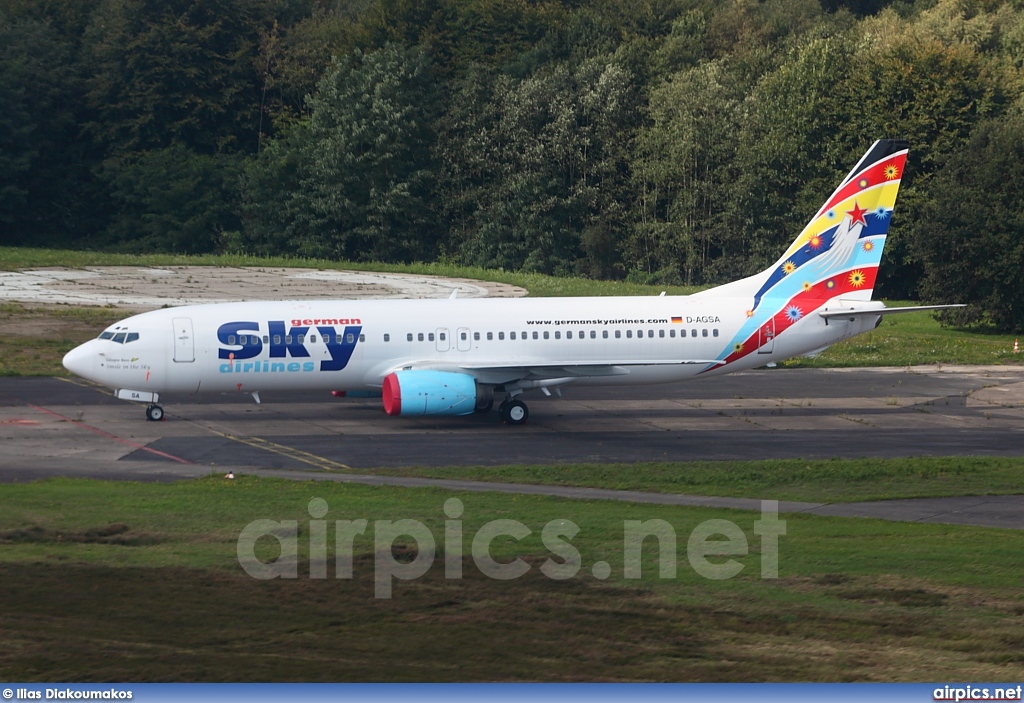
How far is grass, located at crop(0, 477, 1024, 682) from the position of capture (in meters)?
15.0

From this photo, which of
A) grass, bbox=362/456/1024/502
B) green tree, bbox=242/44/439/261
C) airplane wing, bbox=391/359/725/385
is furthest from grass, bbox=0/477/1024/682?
green tree, bbox=242/44/439/261

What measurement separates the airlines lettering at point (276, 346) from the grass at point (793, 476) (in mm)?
8315

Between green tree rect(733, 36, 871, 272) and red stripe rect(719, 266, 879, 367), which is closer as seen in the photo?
red stripe rect(719, 266, 879, 367)

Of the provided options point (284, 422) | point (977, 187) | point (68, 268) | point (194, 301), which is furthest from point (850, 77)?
point (284, 422)

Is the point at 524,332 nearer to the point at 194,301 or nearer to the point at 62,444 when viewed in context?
the point at 62,444

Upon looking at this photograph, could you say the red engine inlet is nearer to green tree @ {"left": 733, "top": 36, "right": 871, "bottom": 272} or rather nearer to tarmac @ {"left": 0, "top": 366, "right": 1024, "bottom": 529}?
tarmac @ {"left": 0, "top": 366, "right": 1024, "bottom": 529}

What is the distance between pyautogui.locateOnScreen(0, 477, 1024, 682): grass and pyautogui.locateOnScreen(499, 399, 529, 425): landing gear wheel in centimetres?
1414

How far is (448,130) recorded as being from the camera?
101 m

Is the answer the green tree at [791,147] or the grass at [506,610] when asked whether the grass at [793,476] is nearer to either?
the grass at [506,610]

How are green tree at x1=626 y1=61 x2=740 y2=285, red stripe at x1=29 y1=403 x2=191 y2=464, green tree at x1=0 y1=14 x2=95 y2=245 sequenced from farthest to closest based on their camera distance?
green tree at x1=0 y1=14 x2=95 y2=245, green tree at x1=626 y1=61 x2=740 y2=285, red stripe at x1=29 y1=403 x2=191 y2=464

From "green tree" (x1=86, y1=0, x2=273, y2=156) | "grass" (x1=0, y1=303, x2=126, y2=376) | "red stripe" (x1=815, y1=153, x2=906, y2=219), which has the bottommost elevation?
"grass" (x1=0, y1=303, x2=126, y2=376)

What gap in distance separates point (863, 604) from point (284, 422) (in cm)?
2403

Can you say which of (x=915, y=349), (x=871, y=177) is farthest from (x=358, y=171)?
(x=871, y=177)

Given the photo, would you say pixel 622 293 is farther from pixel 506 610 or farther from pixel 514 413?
pixel 506 610
